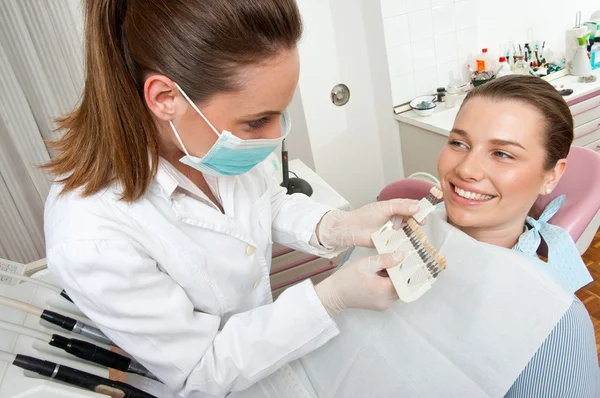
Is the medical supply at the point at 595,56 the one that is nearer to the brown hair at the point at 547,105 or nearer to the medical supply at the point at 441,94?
the medical supply at the point at 441,94

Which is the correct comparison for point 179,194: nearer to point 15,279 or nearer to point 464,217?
point 15,279

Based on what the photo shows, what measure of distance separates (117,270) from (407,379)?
742 mm

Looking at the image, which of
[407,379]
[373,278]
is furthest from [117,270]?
[407,379]

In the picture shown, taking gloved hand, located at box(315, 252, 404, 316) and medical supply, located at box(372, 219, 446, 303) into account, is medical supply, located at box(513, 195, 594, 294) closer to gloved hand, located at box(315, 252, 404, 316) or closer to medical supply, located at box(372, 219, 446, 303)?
medical supply, located at box(372, 219, 446, 303)

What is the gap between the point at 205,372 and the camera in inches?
34.4

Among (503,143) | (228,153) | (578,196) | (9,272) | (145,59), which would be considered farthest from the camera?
(578,196)

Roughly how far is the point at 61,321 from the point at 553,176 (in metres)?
1.35

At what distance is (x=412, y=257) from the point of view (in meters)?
0.91

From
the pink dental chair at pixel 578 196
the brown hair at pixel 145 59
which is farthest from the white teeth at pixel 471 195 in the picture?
the brown hair at pixel 145 59

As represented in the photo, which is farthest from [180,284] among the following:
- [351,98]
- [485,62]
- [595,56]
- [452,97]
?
[595,56]

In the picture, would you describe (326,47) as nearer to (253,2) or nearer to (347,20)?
(347,20)

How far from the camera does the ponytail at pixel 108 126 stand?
75cm

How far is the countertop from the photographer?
2264mm

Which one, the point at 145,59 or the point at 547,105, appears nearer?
the point at 145,59
